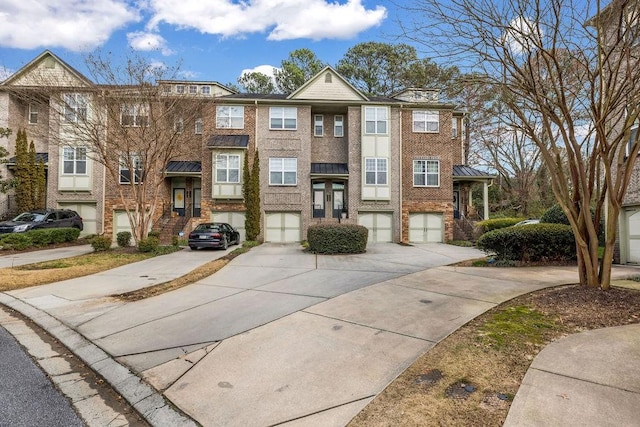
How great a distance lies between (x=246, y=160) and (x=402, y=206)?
9834mm

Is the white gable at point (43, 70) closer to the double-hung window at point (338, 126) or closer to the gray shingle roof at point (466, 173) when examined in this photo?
the double-hung window at point (338, 126)

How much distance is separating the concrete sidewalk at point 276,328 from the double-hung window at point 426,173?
1244 cm

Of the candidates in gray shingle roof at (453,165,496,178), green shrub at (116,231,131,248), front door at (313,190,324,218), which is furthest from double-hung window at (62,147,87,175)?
gray shingle roof at (453,165,496,178)

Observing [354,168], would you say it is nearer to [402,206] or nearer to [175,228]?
[402,206]

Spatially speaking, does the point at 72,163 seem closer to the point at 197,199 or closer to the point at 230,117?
the point at 197,199

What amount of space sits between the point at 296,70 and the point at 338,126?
45.1ft

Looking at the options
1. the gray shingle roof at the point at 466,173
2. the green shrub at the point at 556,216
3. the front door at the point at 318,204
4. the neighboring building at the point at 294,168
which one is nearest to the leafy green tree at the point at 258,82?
the neighboring building at the point at 294,168

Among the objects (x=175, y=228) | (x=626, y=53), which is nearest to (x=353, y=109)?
(x=175, y=228)

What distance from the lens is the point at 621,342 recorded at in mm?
4203

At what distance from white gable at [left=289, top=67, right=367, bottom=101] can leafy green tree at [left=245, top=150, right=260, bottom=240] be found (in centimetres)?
548

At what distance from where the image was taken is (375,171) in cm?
→ 2155

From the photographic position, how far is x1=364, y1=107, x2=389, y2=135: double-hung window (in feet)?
71.1

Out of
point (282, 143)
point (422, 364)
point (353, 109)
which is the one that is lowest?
point (422, 364)

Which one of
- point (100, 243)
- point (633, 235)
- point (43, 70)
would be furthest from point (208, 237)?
point (633, 235)
